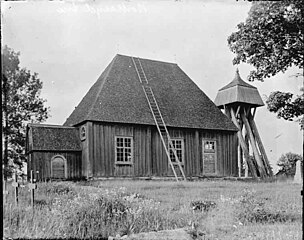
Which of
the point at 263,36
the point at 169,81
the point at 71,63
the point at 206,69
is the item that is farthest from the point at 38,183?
the point at 263,36

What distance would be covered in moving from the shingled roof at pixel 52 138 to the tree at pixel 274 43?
2.16 feet

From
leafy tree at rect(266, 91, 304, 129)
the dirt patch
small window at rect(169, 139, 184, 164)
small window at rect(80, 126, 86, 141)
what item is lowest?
the dirt patch

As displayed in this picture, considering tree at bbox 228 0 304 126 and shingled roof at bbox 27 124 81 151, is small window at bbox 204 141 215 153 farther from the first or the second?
shingled roof at bbox 27 124 81 151

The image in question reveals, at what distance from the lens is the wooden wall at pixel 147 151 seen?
171cm

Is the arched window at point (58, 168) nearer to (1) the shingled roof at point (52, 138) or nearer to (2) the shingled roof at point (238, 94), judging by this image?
(1) the shingled roof at point (52, 138)

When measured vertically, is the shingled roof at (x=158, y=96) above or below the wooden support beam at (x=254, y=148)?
above

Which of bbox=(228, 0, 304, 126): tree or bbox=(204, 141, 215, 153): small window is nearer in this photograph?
bbox=(228, 0, 304, 126): tree

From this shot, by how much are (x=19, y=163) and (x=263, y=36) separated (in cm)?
98

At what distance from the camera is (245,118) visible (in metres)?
1.82

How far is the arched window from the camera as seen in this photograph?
1685mm

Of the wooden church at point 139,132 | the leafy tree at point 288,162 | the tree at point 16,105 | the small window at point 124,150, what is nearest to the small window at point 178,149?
the wooden church at point 139,132

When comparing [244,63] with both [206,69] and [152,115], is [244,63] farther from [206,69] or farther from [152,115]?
[152,115]

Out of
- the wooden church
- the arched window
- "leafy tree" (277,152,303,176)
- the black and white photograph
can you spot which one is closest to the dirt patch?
the black and white photograph

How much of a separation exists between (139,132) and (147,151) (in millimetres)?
81
